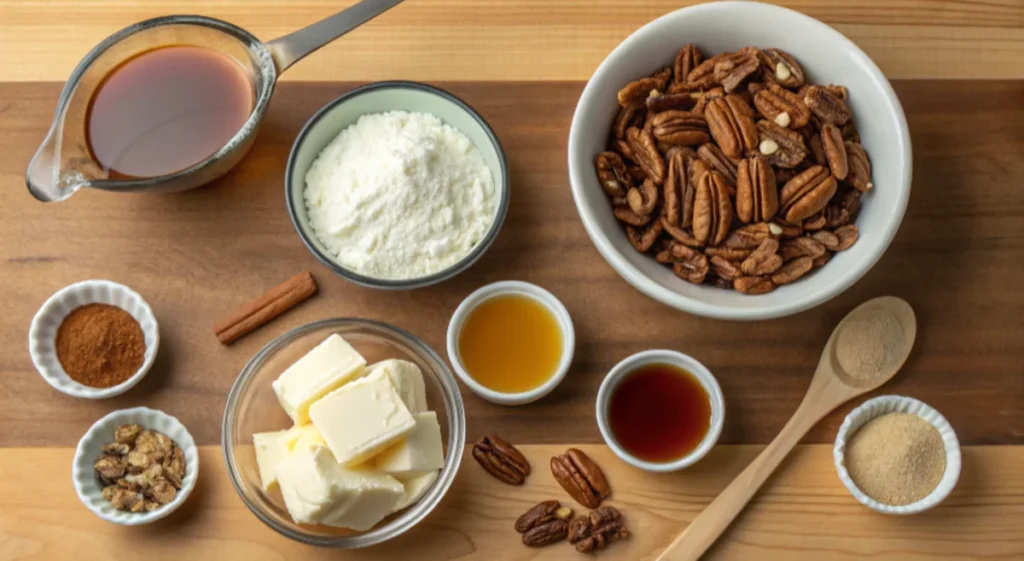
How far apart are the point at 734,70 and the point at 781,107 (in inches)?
4.2

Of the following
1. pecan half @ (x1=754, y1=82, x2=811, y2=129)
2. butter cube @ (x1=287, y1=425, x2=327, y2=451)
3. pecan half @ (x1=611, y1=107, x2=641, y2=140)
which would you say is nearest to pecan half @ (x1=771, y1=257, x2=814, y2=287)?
pecan half @ (x1=754, y1=82, x2=811, y2=129)

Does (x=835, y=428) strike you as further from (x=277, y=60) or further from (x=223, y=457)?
(x=277, y=60)

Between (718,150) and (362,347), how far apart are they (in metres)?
0.70

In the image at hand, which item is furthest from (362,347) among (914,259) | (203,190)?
(914,259)

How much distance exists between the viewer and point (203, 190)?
1762 mm

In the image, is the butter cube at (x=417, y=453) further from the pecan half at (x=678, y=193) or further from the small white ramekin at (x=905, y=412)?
the small white ramekin at (x=905, y=412)

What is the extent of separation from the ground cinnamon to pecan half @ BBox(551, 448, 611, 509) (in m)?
0.76

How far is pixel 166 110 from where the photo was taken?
170cm

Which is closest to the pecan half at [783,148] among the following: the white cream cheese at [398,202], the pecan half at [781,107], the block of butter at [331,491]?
the pecan half at [781,107]

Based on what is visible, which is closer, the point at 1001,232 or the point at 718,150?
the point at 718,150

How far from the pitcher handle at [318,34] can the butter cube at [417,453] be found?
0.66 meters

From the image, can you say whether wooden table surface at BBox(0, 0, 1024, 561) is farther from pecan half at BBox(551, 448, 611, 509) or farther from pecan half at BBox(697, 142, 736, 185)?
pecan half at BBox(697, 142, 736, 185)

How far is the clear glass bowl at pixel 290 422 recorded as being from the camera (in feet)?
5.12

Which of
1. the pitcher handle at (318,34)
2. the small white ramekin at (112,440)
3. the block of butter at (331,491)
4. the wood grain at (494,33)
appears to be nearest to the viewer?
the block of butter at (331,491)
